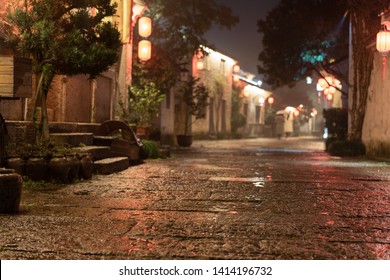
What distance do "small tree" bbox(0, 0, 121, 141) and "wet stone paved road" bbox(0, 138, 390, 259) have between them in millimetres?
2174

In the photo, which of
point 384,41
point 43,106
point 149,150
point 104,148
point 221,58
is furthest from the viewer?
point 221,58

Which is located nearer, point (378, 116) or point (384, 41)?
point (384, 41)

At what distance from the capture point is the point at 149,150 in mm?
16156

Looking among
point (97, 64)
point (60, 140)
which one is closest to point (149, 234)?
point (97, 64)

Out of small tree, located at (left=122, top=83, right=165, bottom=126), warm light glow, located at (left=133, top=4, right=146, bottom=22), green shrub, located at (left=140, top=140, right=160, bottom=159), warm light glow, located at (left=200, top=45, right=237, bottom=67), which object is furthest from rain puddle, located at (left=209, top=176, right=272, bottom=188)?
warm light glow, located at (left=200, top=45, right=237, bottom=67)

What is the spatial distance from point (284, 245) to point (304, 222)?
1.20 meters

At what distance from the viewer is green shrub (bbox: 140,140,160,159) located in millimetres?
15911

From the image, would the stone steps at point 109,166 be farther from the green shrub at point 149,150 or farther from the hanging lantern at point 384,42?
the hanging lantern at point 384,42

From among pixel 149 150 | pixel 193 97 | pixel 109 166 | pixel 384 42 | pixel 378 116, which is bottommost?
pixel 109 166

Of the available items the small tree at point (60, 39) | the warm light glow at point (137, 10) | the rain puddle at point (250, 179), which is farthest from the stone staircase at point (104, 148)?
the warm light glow at point (137, 10)

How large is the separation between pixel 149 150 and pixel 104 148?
13.1 ft

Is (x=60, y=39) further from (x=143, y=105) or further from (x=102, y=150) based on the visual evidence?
(x=143, y=105)

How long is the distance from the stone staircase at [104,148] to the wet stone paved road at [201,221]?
127 cm

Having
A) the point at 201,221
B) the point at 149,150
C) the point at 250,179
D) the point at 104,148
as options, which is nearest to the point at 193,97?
the point at 149,150
